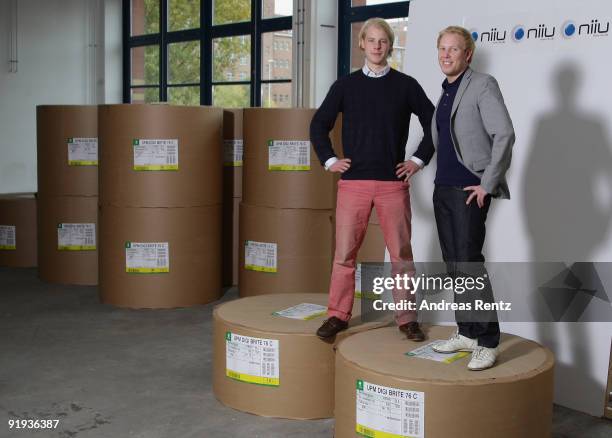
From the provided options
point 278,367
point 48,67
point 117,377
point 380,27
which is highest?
point 48,67

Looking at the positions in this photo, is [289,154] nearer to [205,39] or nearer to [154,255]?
[154,255]

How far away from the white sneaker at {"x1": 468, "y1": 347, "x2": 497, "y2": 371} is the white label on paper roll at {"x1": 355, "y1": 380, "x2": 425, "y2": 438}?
0.20 metres

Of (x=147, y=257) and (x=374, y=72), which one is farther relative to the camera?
(x=147, y=257)

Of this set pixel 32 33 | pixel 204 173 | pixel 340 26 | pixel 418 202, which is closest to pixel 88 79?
pixel 32 33

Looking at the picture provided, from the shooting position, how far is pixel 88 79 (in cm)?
799

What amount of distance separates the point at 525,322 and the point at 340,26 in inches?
131

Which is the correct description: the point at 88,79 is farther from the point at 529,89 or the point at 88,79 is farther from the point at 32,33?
the point at 529,89

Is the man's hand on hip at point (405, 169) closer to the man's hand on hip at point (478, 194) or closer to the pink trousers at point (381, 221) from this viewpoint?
the pink trousers at point (381, 221)

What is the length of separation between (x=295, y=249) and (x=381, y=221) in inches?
56.2

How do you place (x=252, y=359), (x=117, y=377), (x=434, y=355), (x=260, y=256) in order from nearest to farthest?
(x=434, y=355) < (x=252, y=359) < (x=117, y=377) < (x=260, y=256)

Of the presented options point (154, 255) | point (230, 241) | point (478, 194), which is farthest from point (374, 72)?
point (230, 241)

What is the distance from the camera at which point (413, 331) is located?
236cm
